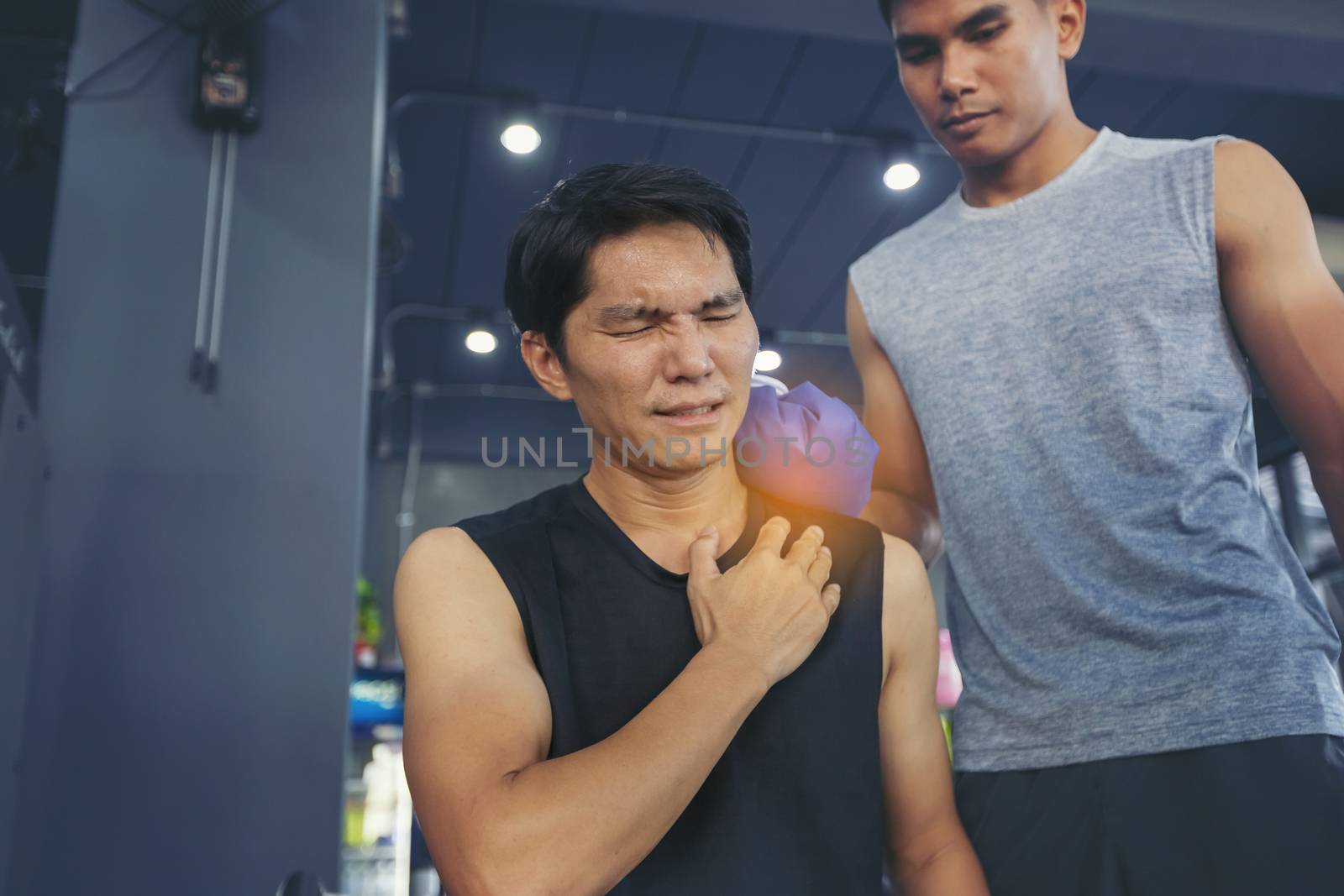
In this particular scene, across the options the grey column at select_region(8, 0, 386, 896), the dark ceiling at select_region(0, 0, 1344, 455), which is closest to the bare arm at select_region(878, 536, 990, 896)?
the grey column at select_region(8, 0, 386, 896)

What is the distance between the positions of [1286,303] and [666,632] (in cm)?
71


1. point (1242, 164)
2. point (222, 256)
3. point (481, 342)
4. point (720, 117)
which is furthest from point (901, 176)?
point (1242, 164)

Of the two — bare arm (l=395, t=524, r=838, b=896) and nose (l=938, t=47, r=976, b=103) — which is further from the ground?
nose (l=938, t=47, r=976, b=103)

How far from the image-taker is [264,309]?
7.75 feet

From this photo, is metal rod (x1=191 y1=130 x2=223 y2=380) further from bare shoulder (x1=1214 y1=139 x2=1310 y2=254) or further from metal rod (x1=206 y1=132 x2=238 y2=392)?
bare shoulder (x1=1214 y1=139 x2=1310 y2=254)

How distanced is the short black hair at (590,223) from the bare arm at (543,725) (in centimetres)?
28

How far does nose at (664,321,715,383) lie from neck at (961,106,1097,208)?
19.6 inches

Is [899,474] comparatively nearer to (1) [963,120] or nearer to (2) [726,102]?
(1) [963,120]

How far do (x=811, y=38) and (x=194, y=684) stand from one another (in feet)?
9.52

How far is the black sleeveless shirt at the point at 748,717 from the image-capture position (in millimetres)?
993

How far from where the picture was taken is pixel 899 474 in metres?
1.40

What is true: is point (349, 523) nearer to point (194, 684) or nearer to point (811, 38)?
point (194, 684)

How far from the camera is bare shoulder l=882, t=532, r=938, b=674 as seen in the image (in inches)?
45.1

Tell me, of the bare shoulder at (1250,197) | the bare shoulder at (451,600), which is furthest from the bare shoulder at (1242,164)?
the bare shoulder at (451,600)
